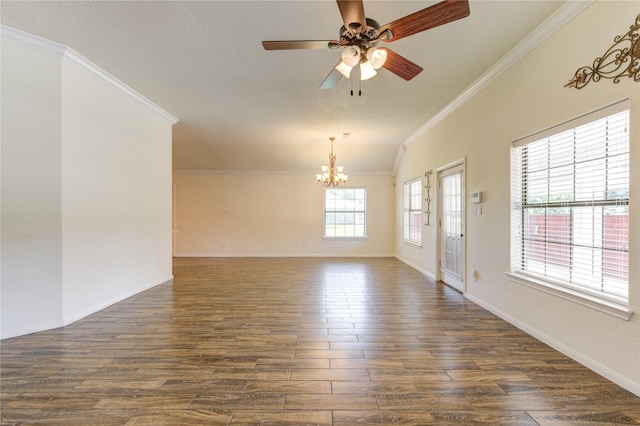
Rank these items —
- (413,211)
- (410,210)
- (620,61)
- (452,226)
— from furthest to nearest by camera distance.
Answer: (410,210)
(413,211)
(452,226)
(620,61)

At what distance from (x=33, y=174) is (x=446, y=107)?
5.28 metres

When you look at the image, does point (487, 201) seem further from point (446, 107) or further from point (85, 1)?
point (85, 1)

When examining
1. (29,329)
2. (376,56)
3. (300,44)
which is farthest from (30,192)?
(376,56)

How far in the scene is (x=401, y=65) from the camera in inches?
91.0

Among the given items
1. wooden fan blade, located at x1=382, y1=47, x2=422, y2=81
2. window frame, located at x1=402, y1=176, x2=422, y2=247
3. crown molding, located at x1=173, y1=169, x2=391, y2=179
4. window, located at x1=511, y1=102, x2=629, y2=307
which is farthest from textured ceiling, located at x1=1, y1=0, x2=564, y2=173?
crown molding, located at x1=173, y1=169, x2=391, y2=179

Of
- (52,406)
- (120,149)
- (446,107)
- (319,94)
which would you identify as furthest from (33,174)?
(446,107)

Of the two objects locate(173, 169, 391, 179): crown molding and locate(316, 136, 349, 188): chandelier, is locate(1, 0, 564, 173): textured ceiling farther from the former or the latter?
locate(173, 169, 391, 179): crown molding

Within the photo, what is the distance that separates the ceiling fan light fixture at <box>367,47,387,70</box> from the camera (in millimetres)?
2002

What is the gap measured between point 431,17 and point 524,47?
5.56 ft

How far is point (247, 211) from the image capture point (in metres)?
8.23

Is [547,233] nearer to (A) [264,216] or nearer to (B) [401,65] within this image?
(B) [401,65]

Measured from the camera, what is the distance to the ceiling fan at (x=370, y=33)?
1735mm

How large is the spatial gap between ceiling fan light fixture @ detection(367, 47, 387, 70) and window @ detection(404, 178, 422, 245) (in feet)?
14.4

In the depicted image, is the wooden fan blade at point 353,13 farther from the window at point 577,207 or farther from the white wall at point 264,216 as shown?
the white wall at point 264,216
